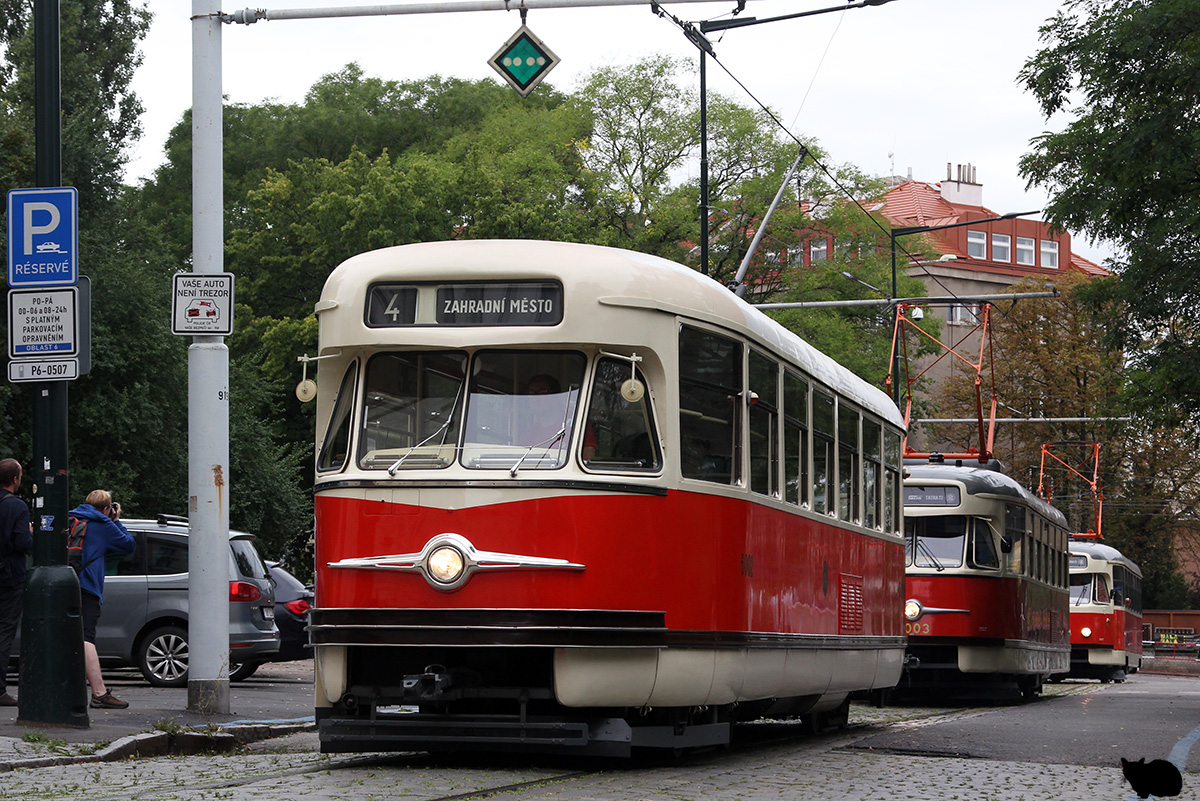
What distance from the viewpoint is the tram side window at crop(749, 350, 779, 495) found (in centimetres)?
1122

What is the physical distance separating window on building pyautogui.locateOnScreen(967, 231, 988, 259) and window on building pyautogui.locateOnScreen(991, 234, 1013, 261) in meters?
0.51

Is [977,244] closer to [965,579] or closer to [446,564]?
[965,579]

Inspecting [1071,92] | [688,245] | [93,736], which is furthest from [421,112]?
[93,736]

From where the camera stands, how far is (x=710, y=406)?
35.0 ft

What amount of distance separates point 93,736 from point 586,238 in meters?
34.3

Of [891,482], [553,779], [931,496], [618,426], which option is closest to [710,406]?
[618,426]

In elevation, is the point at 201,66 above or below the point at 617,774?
above

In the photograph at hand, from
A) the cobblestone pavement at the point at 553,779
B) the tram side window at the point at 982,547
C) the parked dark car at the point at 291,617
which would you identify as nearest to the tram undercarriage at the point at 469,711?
the cobblestone pavement at the point at 553,779

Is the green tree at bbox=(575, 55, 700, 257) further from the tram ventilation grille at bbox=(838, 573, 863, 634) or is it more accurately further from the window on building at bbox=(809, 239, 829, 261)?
the tram ventilation grille at bbox=(838, 573, 863, 634)

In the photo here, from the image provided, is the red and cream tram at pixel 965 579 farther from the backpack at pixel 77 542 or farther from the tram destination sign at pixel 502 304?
the tram destination sign at pixel 502 304

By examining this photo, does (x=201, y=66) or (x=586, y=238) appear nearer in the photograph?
(x=201, y=66)

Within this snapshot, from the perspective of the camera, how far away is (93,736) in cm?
1102

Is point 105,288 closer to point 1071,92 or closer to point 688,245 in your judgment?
point 1071,92

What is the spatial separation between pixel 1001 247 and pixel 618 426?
7494 cm
